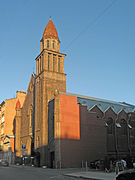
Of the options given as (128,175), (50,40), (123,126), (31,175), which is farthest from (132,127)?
(128,175)

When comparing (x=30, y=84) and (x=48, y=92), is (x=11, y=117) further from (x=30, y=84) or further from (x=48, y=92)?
(x=48, y=92)

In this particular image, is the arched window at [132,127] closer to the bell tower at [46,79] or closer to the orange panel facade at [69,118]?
the orange panel facade at [69,118]

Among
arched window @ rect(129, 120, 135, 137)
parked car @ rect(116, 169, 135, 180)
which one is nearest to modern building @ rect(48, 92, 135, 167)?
arched window @ rect(129, 120, 135, 137)

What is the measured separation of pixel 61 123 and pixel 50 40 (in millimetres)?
21401

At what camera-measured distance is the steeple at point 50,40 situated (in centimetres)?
5188

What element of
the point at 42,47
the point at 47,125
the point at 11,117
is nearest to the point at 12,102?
the point at 11,117

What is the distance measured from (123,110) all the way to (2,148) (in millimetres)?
35953

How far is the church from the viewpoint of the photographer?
4006cm

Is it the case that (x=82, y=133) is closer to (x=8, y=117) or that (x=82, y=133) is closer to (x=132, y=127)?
(x=132, y=127)

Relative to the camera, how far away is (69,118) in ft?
134

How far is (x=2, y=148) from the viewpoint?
215ft

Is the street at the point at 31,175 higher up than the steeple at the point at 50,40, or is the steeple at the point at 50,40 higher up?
the steeple at the point at 50,40

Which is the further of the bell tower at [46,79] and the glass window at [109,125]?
the glass window at [109,125]

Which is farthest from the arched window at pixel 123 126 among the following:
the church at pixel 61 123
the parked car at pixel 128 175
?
the parked car at pixel 128 175
